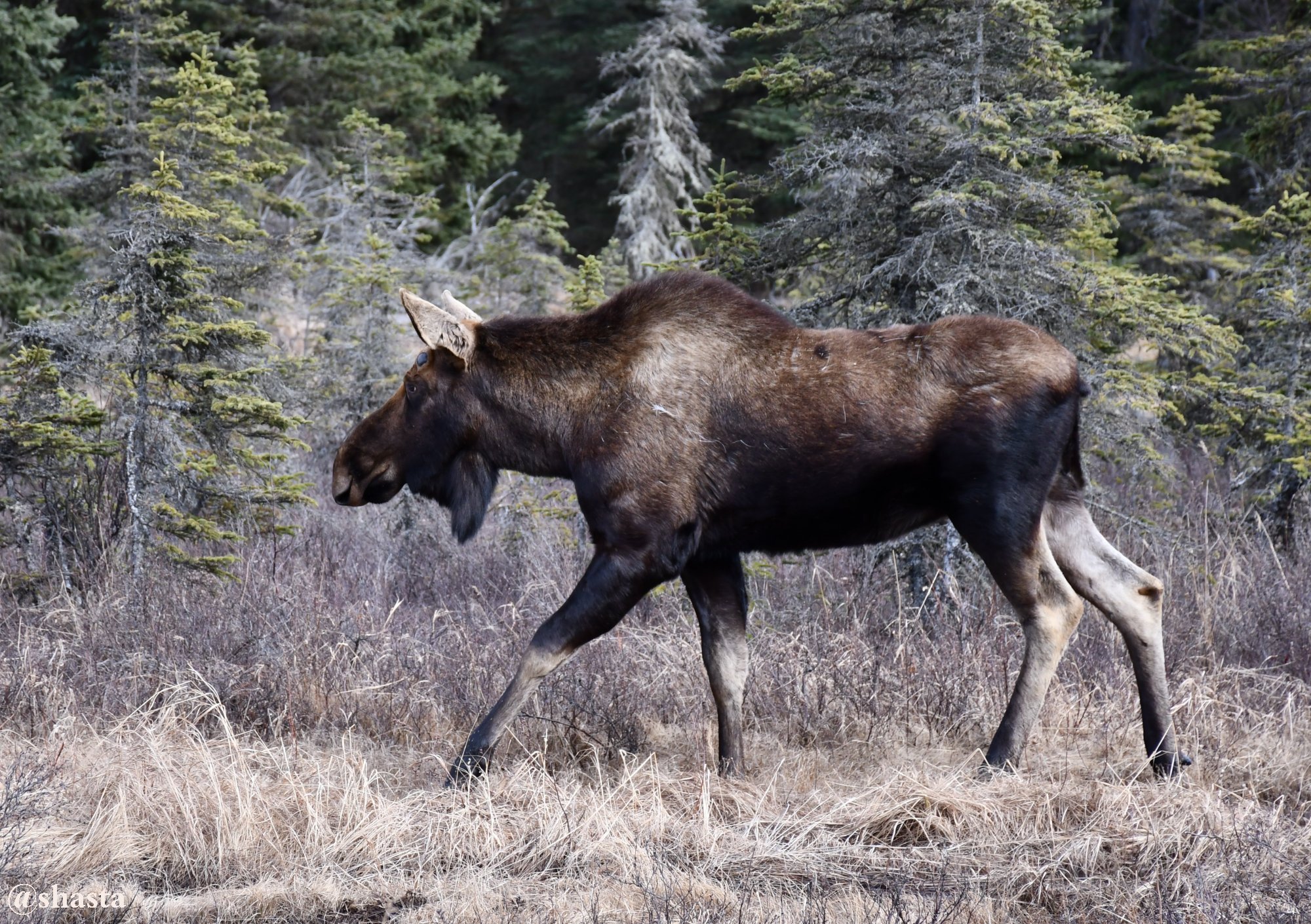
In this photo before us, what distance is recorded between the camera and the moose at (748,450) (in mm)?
5539

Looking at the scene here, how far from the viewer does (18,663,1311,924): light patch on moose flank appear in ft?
14.7

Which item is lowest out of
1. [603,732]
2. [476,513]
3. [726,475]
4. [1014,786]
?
[603,732]

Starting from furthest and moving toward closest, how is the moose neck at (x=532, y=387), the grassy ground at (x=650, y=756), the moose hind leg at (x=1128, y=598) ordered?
the moose neck at (x=532, y=387) → the moose hind leg at (x=1128, y=598) → the grassy ground at (x=650, y=756)

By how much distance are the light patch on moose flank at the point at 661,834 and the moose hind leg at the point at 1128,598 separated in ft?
0.59

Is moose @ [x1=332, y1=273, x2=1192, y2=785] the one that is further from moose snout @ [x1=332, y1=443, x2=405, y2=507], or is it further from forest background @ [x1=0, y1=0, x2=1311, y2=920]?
forest background @ [x1=0, y1=0, x2=1311, y2=920]

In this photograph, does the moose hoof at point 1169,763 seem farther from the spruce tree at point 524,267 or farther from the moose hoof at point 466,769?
the spruce tree at point 524,267

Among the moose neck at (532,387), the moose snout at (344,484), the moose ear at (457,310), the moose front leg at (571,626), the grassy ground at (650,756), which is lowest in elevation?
the grassy ground at (650,756)

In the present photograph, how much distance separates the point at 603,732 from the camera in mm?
6344

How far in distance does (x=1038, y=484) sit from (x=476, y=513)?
2.67 m

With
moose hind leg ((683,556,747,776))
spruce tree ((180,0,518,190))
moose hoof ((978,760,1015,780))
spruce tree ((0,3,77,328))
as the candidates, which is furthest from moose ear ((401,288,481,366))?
spruce tree ((180,0,518,190))

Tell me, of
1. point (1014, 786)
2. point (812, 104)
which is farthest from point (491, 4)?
point (1014, 786)

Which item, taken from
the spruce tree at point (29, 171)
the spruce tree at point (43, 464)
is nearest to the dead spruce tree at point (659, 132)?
the spruce tree at point (29, 171)

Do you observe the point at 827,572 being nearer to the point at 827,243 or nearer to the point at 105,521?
the point at 827,243

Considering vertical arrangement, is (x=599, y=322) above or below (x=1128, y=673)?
above
